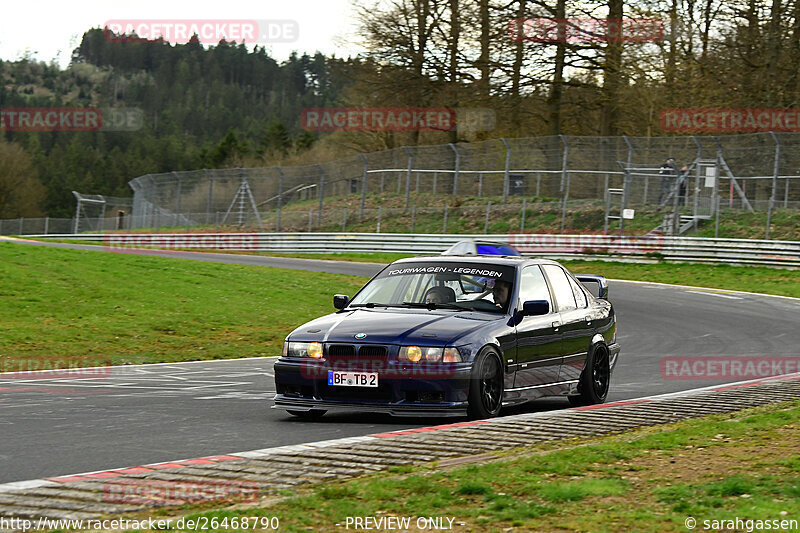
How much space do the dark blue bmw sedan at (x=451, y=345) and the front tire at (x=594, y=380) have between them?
1 cm

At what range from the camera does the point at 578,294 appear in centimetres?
1111

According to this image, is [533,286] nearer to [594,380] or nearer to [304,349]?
[594,380]

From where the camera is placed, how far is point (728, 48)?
38.6m

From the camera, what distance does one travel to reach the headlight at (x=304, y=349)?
29.2 ft

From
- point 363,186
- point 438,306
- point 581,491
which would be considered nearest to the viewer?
point 581,491

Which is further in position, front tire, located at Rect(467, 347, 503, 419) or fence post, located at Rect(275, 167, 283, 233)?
fence post, located at Rect(275, 167, 283, 233)

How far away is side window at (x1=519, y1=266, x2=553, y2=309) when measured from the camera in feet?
32.8

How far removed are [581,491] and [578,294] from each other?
18.3 ft

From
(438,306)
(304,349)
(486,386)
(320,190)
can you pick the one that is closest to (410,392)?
(486,386)

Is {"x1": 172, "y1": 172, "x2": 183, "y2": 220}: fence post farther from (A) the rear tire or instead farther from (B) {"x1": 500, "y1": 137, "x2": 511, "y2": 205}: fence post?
(A) the rear tire

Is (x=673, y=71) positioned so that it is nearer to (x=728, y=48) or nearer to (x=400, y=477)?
(x=728, y=48)

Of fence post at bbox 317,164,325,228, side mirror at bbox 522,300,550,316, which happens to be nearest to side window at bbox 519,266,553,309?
side mirror at bbox 522,300,550,316

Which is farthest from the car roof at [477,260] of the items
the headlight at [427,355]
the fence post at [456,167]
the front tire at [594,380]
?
the fence post at [456,167]

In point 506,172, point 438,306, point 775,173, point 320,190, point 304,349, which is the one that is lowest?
point 304,349
